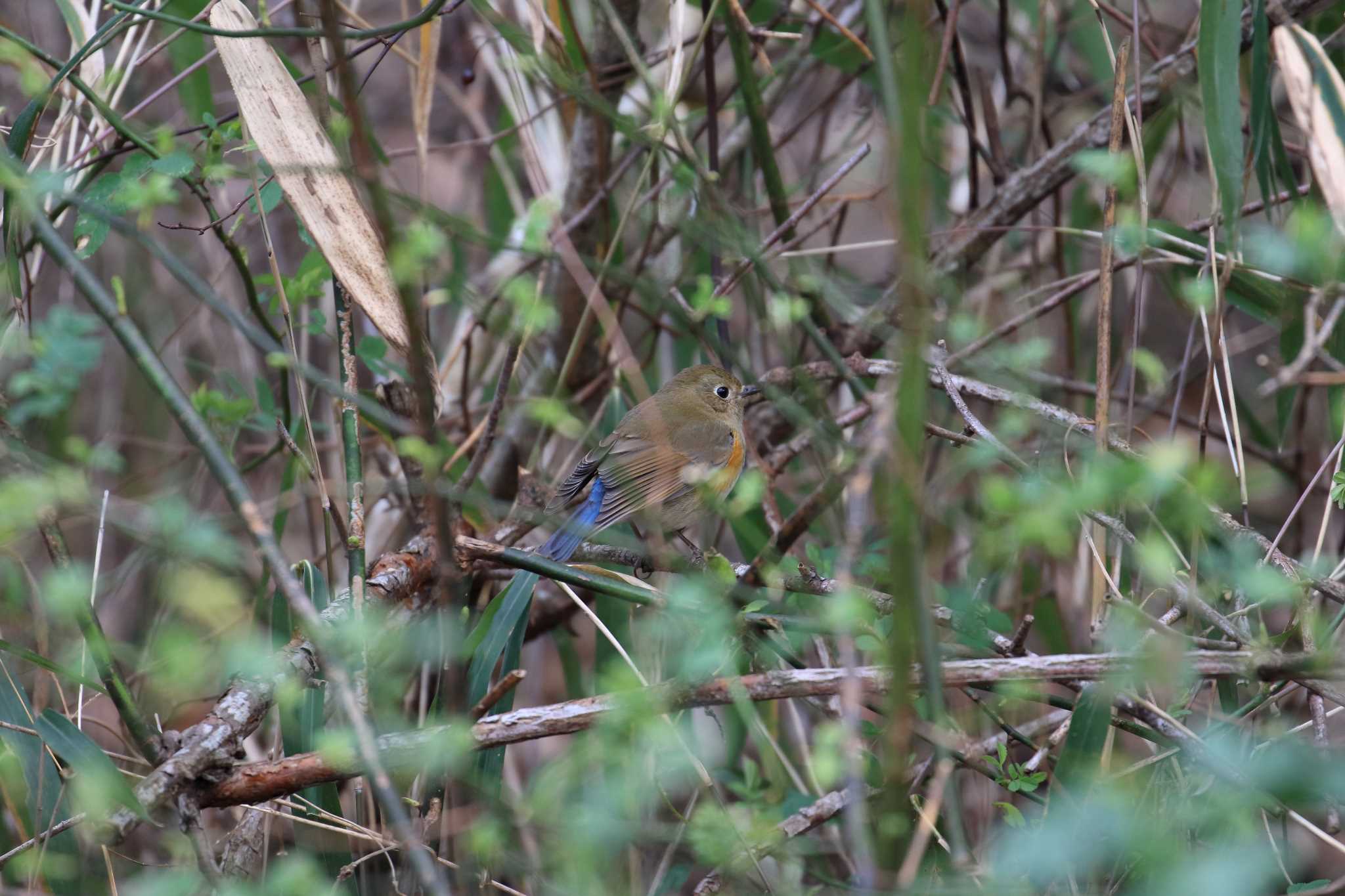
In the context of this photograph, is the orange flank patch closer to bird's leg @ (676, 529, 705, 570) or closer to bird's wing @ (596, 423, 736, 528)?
bird's wing @ (596, 423, 736, 528)

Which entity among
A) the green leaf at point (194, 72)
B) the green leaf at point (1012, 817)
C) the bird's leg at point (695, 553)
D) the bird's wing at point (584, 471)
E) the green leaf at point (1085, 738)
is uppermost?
the green leaf at point (194, 72)

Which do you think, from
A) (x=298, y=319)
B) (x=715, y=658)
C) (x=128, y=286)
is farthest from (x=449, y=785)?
(x=128, y=286)

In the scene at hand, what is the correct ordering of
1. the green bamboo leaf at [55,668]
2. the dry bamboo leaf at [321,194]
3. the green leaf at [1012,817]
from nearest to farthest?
1. the green bamboo leaf at [55,668]
2. the green leaf at [1012,817]
3. the dry bamboo leaf at [321,194]

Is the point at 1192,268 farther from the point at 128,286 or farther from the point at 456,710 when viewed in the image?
the point at 128,286

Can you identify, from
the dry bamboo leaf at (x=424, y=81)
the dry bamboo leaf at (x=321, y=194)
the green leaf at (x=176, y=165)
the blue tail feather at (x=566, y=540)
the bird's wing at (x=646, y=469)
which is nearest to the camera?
the dry bamboo leaf at (x=321, y=194)

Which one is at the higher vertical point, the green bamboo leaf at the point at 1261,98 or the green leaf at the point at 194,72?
the green leaf at the point at 194,72

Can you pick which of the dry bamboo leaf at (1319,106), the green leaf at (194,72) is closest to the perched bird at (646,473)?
the dry bamboo leaf at (1319,106)

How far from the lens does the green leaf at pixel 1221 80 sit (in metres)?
2.47

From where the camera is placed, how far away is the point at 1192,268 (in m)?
3.79

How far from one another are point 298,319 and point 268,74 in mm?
1319

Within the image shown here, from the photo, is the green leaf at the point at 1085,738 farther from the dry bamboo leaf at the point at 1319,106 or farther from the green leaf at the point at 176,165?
the green leaf at the point at 176,165

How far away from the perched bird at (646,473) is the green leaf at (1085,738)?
1.23 m

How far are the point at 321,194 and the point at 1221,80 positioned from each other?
2.06 meters

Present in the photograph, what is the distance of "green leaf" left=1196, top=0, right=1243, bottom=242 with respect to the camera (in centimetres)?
247
